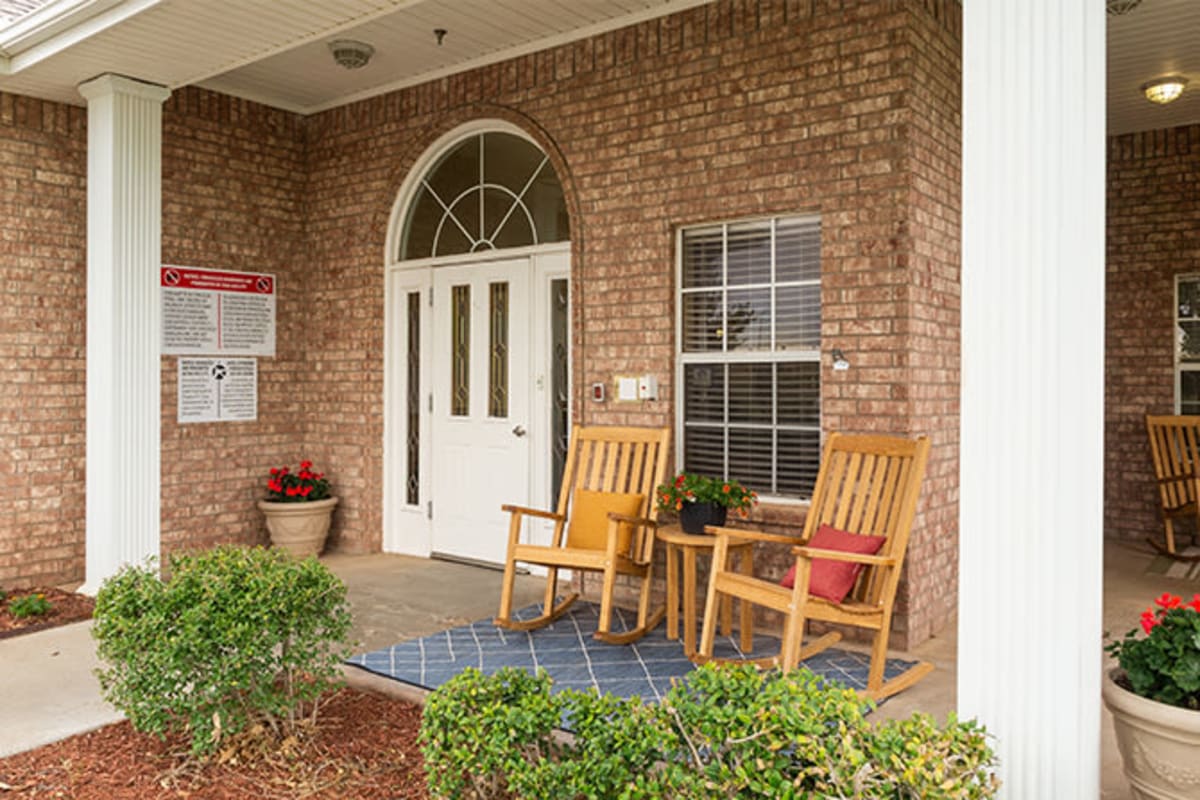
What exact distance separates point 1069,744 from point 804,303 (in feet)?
9.30

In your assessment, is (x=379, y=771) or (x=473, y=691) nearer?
(x=473, y=691)

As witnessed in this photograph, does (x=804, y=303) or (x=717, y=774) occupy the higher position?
(x=804, y=303)

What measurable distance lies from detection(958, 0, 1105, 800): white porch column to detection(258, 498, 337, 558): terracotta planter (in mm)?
5119

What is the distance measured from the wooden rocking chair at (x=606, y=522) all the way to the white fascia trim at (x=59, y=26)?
2.98 m

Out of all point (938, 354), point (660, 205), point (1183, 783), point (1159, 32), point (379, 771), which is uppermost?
point (1159, 32)

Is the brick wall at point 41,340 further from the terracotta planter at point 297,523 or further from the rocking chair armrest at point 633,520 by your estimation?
the rocking chair armrest at point 633,520

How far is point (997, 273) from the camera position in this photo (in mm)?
2197

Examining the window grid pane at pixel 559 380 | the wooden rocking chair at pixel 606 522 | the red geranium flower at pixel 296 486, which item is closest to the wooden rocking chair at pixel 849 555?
the wooden rocking chair at pixel 606 522

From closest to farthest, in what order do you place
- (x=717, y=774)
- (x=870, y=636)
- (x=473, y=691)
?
(x=717, y=774)
(x=473, y=691)
(x=870, y=636)

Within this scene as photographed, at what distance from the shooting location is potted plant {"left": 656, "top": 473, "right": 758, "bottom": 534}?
4277 mm

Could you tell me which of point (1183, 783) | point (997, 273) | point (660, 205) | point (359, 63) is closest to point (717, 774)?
point (1183, 783)

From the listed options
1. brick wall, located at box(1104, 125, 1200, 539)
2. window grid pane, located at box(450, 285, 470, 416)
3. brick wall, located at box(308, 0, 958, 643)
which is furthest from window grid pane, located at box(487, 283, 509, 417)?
brick wall, located at box(1104, 125, 1200, 539)

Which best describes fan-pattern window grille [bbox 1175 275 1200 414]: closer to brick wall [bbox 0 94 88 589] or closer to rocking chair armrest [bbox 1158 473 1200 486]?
rocking chair armrest [bbox 1158 473 1200 486]

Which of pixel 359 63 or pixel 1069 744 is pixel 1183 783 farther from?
pixel 359 63
